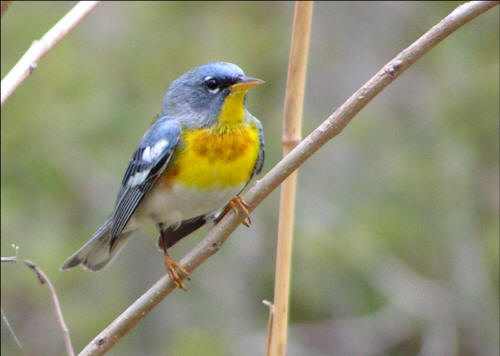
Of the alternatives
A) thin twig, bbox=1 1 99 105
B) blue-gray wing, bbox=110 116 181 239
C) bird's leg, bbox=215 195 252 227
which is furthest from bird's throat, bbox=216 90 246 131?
thin twig, bbox=1 1 99 105

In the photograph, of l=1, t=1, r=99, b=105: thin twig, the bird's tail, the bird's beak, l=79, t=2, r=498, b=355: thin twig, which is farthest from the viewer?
the bird's tail

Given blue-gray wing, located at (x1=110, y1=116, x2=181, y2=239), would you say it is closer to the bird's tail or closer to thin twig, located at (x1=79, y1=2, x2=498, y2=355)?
the bird's tail

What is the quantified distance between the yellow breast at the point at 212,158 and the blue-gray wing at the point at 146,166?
0.15 ft

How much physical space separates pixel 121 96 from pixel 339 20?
2.03 m

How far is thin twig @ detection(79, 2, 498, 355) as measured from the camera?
1.96 meters

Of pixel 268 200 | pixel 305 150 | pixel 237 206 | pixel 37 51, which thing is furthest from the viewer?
pixel 268 200

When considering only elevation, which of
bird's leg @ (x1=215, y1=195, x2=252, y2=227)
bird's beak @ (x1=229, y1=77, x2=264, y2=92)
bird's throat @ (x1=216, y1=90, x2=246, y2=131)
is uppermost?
bird's beak @ (x1=229, y1=77, x2=264, y2=92)

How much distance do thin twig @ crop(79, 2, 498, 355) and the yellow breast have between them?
1.85 feet

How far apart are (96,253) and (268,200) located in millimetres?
1769

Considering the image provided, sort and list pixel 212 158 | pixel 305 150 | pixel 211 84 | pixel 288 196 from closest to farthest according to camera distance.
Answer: pixel 305 150 → pixel 288 196 → pixel 212 158 → pixel 211 84

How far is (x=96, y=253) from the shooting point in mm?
3656

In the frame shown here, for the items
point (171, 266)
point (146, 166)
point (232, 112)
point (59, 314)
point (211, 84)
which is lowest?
point (59, 314)

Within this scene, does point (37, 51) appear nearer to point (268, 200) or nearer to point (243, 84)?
point (243, 84)

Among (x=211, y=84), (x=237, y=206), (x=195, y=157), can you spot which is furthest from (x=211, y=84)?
(x=237, y=206)
